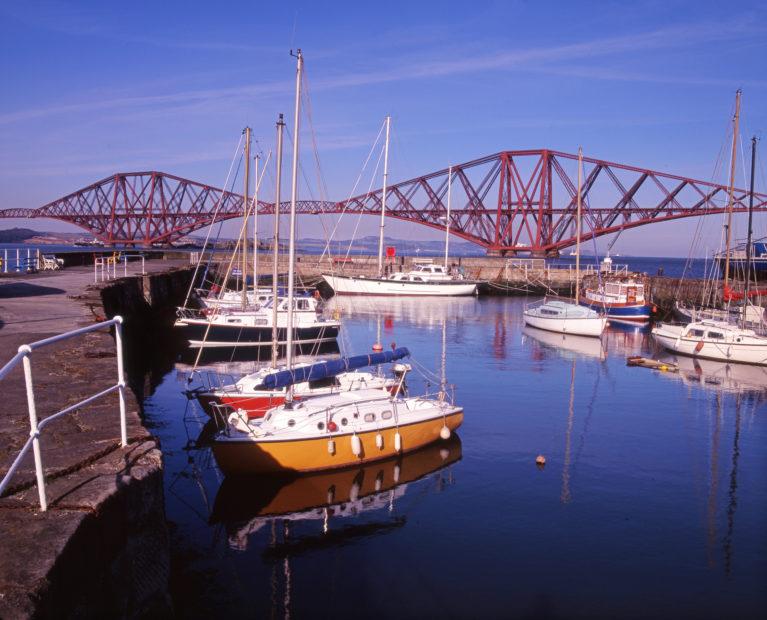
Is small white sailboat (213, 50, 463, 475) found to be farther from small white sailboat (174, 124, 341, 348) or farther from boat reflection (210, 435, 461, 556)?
small white sailboat (174, 124, 341, 348)

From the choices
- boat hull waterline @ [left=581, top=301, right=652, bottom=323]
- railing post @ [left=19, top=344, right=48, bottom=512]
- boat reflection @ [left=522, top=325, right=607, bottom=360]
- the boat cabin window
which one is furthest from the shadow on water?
boat hull waterline @ [left=581, top=301, right=652, bottom=323]

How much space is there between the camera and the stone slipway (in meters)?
4.02

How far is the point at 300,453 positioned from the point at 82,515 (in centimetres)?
894

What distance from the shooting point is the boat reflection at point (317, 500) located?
11.6 m

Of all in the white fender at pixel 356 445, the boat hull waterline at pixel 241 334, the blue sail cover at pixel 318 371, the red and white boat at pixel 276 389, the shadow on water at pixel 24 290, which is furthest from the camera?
the boat hull waterline at pixel 241 334

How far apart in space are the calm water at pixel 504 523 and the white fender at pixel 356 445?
495mm

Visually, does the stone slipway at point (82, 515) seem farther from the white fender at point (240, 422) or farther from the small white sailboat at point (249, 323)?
the small white sailboat at point (249, 323)

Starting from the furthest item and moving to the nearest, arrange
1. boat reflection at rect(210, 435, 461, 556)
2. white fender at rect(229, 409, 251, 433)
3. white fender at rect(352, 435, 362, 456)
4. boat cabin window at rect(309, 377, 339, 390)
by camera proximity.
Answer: boat cabin window at rect(309, 377, 339, 390)
white fender at rect(352, 435, 362, 456)
white fender at rect(229, 409, 251, 433)
boat reflection at rect(210, 435, 461, 556)

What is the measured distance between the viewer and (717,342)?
30.2 m

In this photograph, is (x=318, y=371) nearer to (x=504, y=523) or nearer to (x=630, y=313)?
(x=504, y=523)

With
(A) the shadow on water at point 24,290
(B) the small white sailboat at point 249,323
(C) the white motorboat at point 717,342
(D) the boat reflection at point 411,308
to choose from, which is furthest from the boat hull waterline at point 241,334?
(C) the white motorboat at point 717,342

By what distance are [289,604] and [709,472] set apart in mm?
10685

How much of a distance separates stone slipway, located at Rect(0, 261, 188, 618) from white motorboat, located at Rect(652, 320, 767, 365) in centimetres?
2837

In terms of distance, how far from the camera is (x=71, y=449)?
6.06 meters
